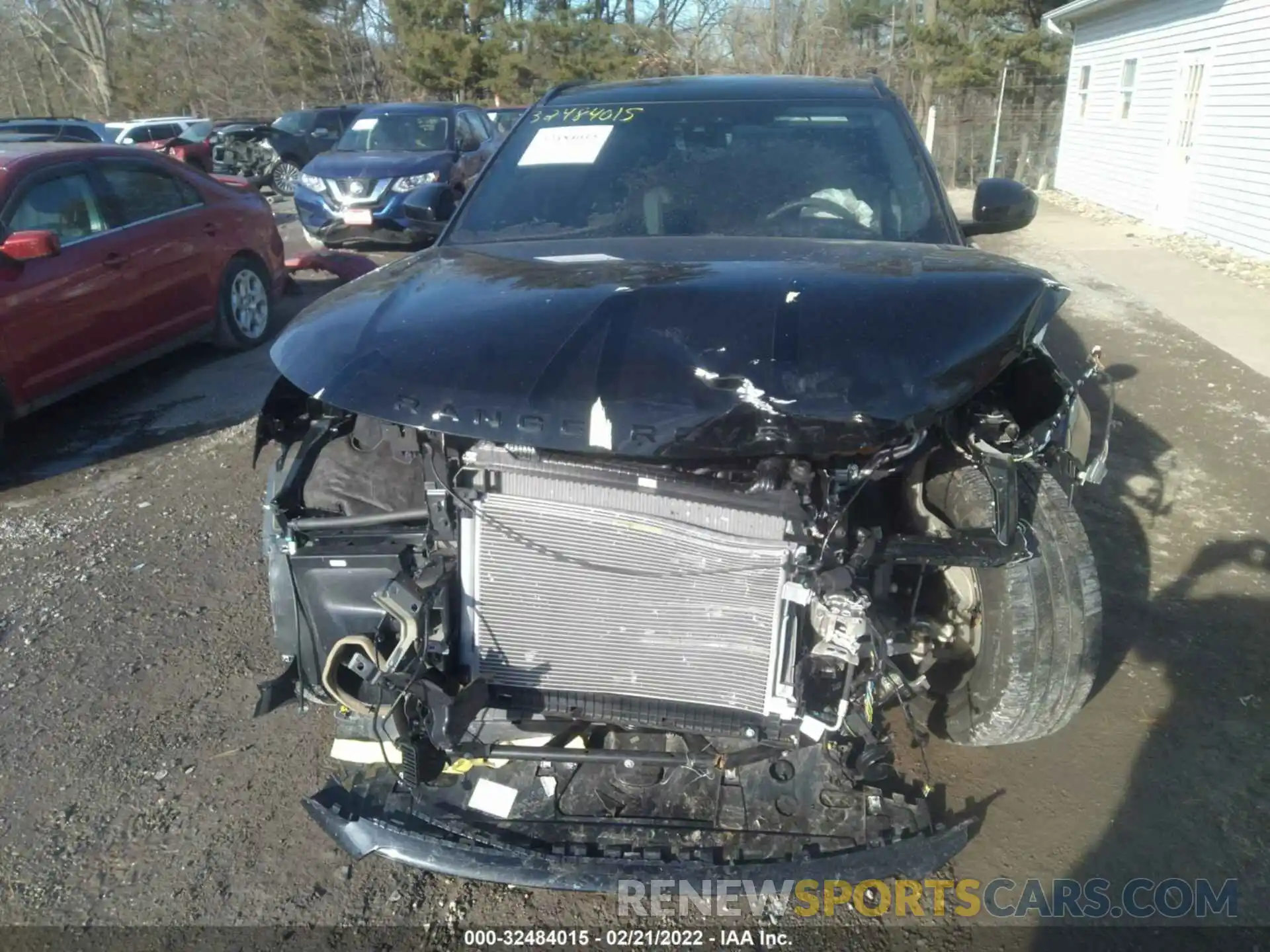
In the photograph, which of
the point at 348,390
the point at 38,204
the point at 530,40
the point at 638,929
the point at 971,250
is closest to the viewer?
the point at 348,390

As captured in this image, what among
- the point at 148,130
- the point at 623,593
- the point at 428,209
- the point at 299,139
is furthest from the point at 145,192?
the point at 148,130

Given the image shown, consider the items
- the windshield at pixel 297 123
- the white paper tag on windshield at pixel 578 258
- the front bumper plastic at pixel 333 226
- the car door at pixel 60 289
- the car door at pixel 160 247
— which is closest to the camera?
the white paper tag on windshield at pixel 578 258

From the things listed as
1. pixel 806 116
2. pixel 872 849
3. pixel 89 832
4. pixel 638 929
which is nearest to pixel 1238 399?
pixel 806 116

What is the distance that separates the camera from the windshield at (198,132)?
19.3m

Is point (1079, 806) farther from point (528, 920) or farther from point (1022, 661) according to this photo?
point (528, 920)

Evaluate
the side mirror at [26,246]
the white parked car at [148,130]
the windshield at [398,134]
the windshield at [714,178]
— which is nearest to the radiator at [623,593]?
the windshield at [714,178]

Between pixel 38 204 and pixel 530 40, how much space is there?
29.8 m

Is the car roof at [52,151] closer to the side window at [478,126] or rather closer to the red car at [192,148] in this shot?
the side window at [478,126]

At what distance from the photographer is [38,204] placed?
18.1 feet

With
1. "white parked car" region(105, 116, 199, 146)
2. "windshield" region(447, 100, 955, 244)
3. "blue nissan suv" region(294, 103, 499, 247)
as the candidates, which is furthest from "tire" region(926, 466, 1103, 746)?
"white parked car" region(105, 116, 199, 146)

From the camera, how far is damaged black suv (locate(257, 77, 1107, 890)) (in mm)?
2078

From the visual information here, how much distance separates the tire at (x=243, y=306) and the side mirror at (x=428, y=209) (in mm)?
3449

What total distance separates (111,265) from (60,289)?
49 centimetres

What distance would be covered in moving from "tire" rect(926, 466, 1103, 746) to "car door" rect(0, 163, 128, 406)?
16.5 feet
